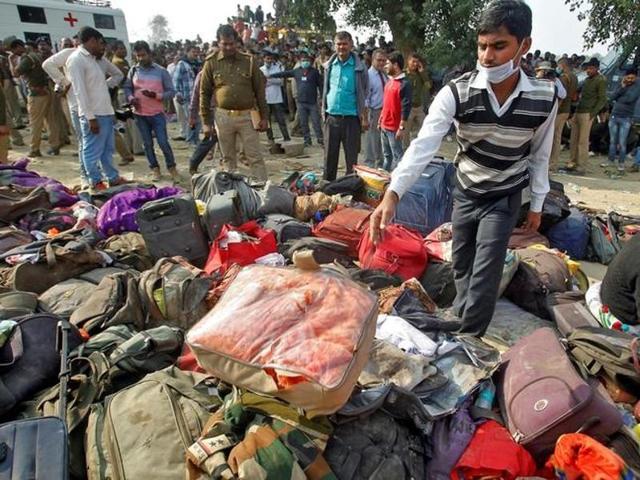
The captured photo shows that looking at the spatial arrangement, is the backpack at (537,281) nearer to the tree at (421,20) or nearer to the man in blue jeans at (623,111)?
the man in blue jeans at (623,111)

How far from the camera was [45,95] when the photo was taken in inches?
314

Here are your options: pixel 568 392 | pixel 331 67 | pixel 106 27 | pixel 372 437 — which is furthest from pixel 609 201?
pixel 106 27

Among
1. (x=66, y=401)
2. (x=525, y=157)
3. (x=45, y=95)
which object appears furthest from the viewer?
(x=45, y=95)

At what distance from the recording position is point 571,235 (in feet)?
15.4

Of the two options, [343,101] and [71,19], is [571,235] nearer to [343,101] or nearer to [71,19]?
[343,101]

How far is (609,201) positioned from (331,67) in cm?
450

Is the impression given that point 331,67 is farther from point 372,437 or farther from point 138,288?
point 372,437

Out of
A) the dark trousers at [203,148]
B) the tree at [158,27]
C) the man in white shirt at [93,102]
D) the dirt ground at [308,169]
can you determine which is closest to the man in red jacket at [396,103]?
the dirt ground at [308,169]

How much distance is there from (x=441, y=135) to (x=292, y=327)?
140 cm

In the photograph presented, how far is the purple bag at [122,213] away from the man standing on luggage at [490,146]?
9.67ft

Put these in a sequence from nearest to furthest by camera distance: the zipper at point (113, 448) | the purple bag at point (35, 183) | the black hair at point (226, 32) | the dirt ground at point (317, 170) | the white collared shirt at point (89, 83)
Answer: the zipper at point (113, 448) < the purple bag at point (35, 183) < the black hair at point (226, 32) < the white collared shirt at point (89, 83) < the dirt ground at point (317, 170)

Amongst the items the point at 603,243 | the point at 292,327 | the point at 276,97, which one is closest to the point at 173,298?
the point at 292,327

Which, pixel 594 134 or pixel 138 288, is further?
pixel 594 134

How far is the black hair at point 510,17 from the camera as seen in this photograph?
2.17 metres
